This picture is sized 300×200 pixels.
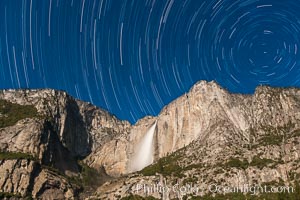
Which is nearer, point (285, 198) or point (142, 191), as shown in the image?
point (285, 198)

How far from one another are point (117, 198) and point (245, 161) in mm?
63656

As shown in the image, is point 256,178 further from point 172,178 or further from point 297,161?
point 172,178

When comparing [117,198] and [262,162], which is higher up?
[262,162]

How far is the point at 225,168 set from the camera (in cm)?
→ 19425

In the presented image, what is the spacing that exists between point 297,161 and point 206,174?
42.2 metres

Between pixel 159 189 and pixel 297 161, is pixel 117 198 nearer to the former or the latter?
pixel 159 189

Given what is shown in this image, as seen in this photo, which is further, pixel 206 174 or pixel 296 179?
pixel 206 174

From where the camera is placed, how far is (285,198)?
529 ft

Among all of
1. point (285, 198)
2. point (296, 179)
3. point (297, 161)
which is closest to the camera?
point (285, 198)

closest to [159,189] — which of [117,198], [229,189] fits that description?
[117,198]

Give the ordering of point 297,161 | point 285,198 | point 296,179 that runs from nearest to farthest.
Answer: point 285,198 < point 296,179 < point 297,161

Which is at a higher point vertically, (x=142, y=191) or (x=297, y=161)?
(x=297, y=161)

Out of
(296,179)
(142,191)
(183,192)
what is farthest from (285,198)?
(142,191)

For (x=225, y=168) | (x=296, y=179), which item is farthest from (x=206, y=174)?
(x=296, y=179)
